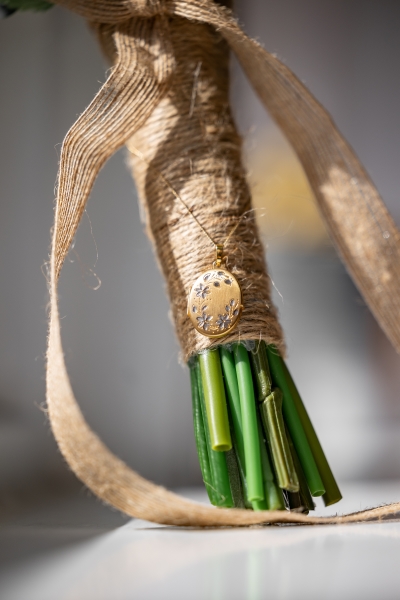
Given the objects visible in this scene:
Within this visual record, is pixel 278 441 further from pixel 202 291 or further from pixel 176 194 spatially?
pixel 176 194

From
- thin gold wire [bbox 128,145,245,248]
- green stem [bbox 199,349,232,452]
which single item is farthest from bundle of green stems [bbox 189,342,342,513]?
thin gold wire [bbox 128,145,245,248]

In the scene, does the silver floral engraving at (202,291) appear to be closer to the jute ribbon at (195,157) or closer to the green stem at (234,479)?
the jute ribbon at (195,157)

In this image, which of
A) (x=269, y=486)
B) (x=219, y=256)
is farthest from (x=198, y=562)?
(x=219, y=256)

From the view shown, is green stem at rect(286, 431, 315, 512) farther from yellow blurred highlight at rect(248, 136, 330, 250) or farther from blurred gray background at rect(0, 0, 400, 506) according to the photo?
yellow blurred highlight at rect(248, 136, 330, 250)

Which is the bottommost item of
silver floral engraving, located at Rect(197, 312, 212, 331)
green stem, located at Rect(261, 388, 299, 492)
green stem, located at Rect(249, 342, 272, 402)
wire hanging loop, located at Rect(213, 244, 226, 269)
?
green stem, located at Rect(261, 388, 299, 492)

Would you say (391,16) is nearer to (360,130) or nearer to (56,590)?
(360,130)

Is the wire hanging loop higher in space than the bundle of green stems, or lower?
higher
